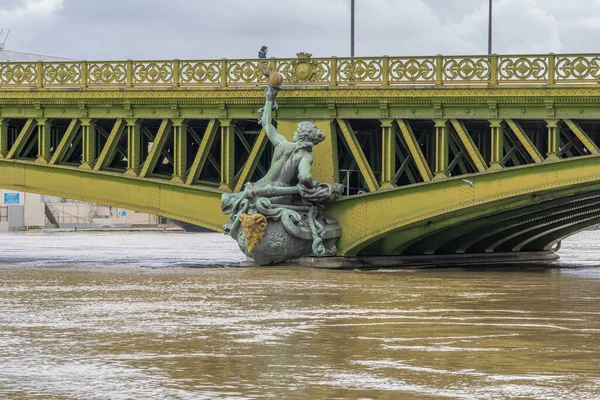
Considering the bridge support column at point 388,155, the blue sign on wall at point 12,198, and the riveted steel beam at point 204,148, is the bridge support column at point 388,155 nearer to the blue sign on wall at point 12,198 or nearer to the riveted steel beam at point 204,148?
the riveted steel beam at point 204,148

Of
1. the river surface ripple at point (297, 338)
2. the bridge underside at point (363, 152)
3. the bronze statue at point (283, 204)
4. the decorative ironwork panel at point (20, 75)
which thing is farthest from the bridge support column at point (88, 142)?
the river surface ripple at point (297, 338)

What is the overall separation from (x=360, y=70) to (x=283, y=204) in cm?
392

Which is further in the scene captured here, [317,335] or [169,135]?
[169,135]

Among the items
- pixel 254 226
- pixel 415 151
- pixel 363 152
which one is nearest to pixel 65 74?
pixel 254 226

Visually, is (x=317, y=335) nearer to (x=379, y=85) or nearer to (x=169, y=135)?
(x=379, y=85)

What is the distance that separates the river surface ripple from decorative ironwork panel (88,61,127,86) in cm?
831

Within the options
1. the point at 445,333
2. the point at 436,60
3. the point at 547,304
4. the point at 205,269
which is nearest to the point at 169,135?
the point at 205,269

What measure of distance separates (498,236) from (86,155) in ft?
43.3

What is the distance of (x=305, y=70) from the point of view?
35.7 m

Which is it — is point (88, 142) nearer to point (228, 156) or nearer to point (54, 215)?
point (228, 156)

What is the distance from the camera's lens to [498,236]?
4322 centimetres

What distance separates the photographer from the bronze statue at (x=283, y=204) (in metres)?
34.5

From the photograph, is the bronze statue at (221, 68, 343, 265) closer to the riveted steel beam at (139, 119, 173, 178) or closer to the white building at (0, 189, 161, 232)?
the riveted steel beam at (139, 119, 173, 178)

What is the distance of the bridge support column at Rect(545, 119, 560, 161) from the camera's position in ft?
107
